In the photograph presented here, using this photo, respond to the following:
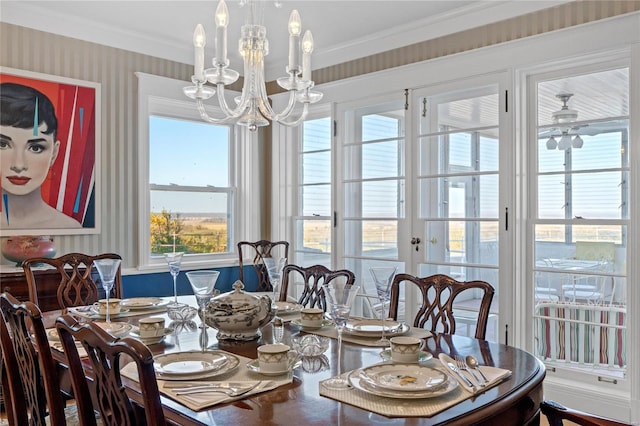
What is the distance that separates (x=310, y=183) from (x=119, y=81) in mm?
1744

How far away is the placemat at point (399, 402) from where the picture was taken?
Answer: 1204 millimetres

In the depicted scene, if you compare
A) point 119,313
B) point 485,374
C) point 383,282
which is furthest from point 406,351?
point 119,313

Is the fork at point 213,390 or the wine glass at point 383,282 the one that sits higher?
the wine glass at point 383,282

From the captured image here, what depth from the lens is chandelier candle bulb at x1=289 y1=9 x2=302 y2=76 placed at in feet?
7.84

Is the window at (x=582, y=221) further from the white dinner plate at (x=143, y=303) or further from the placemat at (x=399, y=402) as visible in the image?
the white dinner plate at (x=143, y=303)

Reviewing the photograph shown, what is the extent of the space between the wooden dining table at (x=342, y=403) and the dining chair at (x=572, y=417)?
7 cm

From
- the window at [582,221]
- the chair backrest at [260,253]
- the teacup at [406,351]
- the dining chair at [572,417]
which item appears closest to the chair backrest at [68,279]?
the chair backrest at [260,253]

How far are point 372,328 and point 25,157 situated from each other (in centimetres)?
270

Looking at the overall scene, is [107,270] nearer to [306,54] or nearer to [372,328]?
[372,328]

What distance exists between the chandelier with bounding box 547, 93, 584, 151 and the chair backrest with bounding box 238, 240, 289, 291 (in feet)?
7.62

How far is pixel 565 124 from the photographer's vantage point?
3150mm

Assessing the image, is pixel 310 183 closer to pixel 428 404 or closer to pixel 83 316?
pixel 83 316

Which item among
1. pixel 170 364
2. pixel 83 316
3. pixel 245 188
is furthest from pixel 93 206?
pixel 170 364

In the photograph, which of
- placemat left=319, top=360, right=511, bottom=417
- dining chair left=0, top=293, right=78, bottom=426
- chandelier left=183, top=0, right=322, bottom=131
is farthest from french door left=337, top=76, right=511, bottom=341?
dining chair left=0, top=293, right=78, bottom=426
